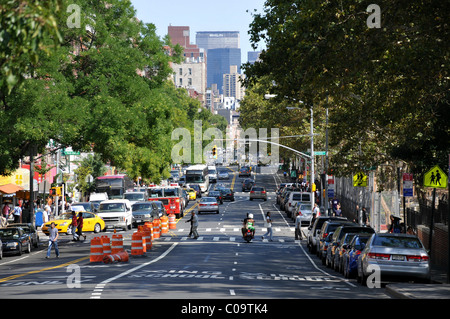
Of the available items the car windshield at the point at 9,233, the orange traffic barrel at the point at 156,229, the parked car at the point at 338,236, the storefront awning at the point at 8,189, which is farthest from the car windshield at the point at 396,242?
the storefront awning at the point at 8,189

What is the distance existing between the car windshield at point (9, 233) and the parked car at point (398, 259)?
20.8 m

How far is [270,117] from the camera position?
80500mm

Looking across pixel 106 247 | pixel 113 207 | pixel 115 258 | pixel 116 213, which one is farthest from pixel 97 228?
pixel 115 258

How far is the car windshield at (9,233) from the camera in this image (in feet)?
123

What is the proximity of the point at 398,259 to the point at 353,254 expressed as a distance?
9.66 ft

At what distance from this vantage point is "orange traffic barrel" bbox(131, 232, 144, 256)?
110ft

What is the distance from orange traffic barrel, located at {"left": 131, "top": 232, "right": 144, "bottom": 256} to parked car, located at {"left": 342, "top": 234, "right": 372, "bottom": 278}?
10.8 meters

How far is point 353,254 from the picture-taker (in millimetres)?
24844

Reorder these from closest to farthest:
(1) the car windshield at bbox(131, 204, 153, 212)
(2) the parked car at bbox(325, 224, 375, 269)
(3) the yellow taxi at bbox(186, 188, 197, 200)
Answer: (2) the parked car at bbox(325, 224, 375, 269) < (1) the car windshield at bbox(131, 204, 153, 212) < (3) the yellow taxi at bbox(186, 188, 197, 200)

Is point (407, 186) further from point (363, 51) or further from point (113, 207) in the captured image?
point (113, 207)

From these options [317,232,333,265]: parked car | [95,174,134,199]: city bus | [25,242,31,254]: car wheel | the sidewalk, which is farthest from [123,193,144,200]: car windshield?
the sidewalk

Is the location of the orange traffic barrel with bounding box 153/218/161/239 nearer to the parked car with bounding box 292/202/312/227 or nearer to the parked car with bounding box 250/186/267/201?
the parked car with bounding box 292/202/312/227
